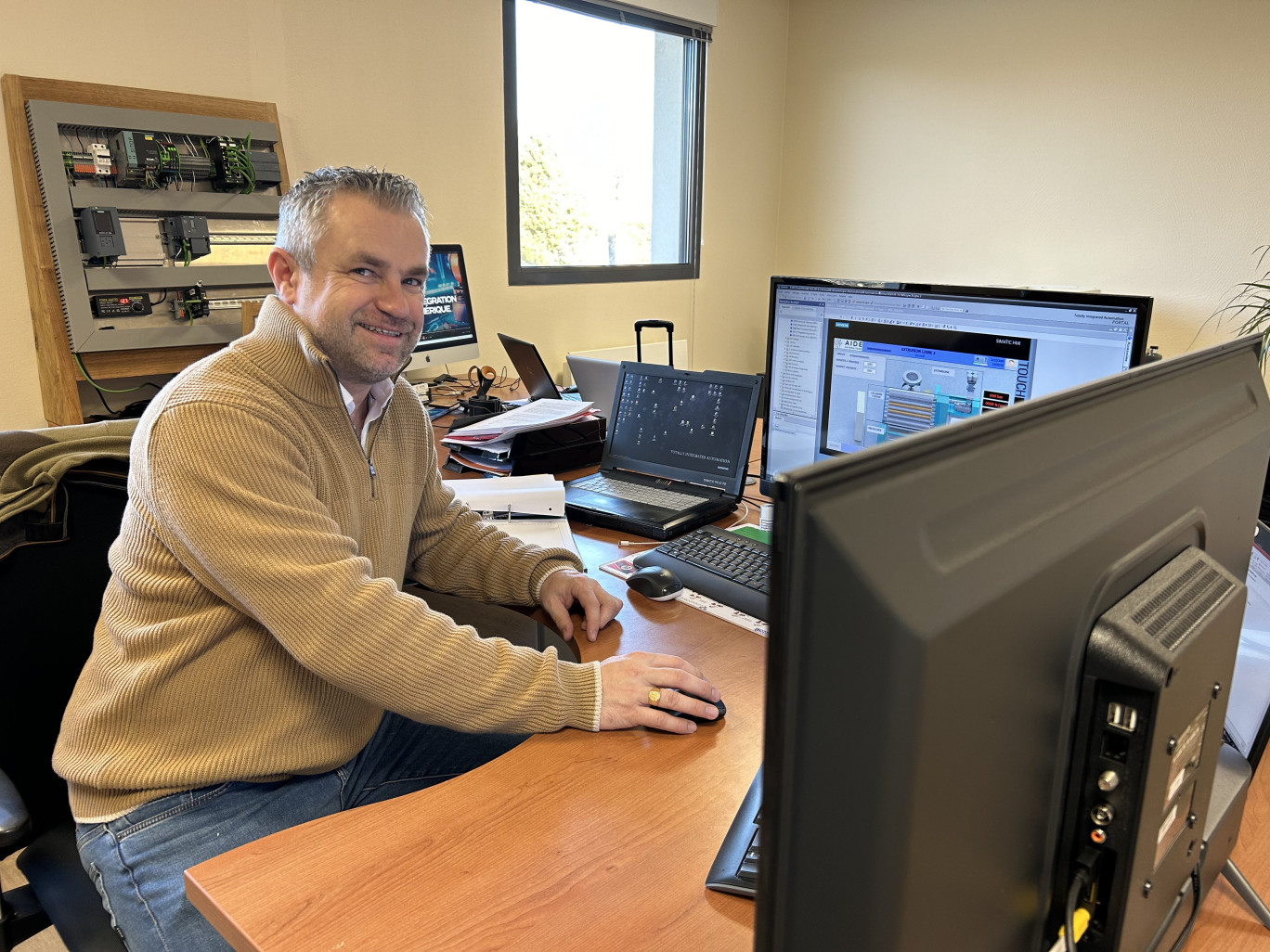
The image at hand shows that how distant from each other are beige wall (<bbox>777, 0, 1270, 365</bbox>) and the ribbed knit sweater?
3523 mm

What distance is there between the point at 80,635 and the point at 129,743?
0.79ft

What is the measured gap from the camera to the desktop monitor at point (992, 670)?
307mm

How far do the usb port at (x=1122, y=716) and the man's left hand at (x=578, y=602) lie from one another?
81cm

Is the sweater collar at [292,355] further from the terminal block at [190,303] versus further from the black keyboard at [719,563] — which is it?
the terminal block at [190,303]

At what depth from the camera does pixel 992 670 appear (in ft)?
1.19

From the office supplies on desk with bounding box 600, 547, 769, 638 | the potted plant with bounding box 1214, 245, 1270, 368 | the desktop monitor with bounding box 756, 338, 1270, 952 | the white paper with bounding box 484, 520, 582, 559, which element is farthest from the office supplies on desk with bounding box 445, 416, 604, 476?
the potted plant with bounding box 1214, 245, 1270, 368

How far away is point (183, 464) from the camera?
0.97m

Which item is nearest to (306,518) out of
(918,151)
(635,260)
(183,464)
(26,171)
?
(183,464)

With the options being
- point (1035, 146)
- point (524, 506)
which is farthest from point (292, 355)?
point (1035, 146)

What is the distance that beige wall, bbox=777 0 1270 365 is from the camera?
3408 millimetres

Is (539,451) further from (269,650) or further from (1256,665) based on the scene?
(1256,665)

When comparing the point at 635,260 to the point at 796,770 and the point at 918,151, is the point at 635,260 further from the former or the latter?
the point at 796,770

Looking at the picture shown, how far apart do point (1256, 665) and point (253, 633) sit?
1.02 m

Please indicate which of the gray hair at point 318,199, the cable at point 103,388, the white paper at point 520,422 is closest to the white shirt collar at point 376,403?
the gray hair at point 318,199
